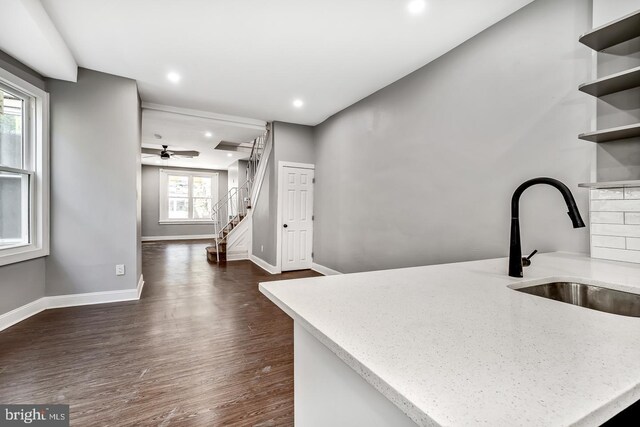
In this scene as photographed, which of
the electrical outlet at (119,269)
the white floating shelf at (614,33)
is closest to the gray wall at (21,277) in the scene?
the electrical outlet at (119,269)

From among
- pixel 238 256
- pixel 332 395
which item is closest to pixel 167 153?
pixel 238 256

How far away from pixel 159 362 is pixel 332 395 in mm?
2030

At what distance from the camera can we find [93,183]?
140 inches

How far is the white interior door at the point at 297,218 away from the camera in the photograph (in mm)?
5324

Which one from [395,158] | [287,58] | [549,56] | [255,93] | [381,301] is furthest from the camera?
[255,93]

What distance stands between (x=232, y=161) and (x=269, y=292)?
907 centimetres

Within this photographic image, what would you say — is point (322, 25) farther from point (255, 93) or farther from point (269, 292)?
point (269, 292)

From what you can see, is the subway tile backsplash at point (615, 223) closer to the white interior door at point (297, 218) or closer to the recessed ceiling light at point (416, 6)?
the recessed ceiling light at point (416, 6)

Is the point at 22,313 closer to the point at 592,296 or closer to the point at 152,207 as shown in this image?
the point at 592,296

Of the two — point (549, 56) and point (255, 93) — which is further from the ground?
point (255, 93)

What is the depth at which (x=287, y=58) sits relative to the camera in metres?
3.12

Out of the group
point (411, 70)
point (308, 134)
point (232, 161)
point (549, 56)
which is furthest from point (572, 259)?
point (232, 161)

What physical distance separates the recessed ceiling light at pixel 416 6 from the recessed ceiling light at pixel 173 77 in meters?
2.70

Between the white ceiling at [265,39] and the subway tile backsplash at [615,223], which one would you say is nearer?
the subway tile backsplash at [615,223]
